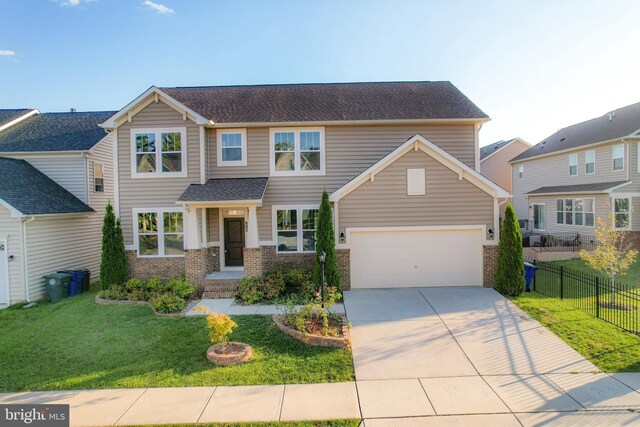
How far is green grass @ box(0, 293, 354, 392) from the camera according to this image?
600 cm

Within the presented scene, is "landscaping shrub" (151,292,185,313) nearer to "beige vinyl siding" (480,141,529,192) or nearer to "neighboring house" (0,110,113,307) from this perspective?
"neighboring house" (0,110,113,307)

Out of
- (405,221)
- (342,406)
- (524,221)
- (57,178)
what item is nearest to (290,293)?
(405,221)

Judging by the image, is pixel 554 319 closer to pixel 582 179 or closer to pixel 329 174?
pixel 329 174

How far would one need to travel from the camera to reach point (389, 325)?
328 inches

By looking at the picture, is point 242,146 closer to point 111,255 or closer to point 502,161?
point 111,255

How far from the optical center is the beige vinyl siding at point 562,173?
681 inches

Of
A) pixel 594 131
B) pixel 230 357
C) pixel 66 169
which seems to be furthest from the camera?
pixel 594 131

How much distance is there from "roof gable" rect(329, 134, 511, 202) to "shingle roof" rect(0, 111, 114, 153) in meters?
11.7

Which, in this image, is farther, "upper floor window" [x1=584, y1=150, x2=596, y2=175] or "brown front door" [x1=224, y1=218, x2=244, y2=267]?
"upper floor window" [x1=584, y1=150, x2=596, y2=175]

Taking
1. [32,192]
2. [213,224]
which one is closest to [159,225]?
[213,224]

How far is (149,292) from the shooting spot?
11.0 m

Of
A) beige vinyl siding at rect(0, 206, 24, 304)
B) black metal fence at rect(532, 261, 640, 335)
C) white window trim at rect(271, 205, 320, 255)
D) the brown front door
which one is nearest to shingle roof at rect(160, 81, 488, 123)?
white window trim at rect(271, 205, 320, 255)

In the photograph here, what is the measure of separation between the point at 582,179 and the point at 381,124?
53.1 feet

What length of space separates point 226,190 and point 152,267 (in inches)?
164
